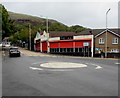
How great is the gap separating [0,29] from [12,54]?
1715cm

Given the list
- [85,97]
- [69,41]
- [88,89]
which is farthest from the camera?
[69,41]

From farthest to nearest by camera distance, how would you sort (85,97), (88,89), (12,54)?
(12,54)
(88,89)
(85,97)

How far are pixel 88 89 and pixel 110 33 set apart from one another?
34022 millimetres

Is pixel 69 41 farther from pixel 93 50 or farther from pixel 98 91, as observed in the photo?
pixel 98 91

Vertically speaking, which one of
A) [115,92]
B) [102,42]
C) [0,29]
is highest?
[0,29]

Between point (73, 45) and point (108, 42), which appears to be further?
point (73, 45)

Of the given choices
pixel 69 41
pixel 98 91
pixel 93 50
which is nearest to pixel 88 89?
pixel 98 91

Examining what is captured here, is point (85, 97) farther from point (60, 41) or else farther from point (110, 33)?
point (60, 41)

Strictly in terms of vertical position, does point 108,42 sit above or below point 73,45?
above

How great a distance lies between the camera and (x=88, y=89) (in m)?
7.66

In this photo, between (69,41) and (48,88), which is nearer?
(48,88)

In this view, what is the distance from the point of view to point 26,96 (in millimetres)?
6656

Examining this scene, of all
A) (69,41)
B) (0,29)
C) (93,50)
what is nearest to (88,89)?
(93,50)

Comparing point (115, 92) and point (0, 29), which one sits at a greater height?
point (0, 29)
